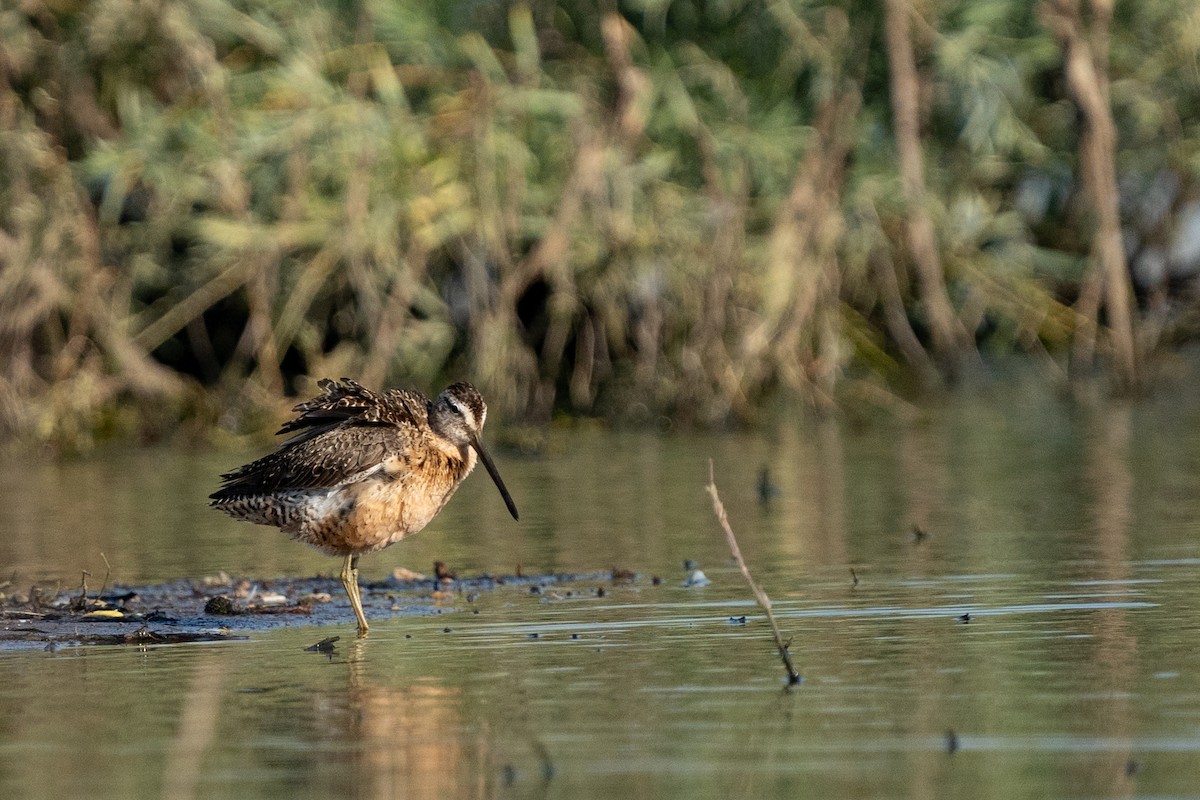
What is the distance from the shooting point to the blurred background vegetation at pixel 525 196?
19875 mm

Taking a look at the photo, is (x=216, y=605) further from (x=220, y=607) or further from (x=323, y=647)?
(x=323, y=647)

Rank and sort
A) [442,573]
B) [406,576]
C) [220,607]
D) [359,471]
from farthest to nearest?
1. [406,576]
2. [442,573]
3. [359,471]
4. [220,607]

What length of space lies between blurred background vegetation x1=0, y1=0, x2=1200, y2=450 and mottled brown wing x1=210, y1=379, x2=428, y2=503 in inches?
380

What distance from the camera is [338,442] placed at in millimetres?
9562

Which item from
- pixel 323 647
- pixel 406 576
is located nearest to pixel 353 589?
pixel 323 647

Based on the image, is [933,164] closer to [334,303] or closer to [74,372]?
[334,303]

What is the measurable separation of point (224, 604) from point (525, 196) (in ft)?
37.2

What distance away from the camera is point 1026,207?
24188 mm

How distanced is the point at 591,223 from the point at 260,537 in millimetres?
7457

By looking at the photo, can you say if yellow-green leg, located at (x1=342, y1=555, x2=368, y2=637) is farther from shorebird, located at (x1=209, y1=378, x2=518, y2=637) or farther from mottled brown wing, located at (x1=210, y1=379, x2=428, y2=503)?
mottled brown wing, located at (x1=210, y1=379, x2=428, y2=503)

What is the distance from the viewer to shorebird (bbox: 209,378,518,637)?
9406 millimetres

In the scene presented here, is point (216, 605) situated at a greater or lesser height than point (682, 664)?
greater

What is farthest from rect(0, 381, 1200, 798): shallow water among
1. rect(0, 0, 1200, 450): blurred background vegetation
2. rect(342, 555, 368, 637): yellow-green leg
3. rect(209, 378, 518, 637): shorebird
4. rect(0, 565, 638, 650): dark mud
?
rect(0, 0, 1200, 450): blurred background vegetation

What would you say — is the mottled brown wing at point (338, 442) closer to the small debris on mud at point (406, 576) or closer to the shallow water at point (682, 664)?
the shallow water at point (682, 664)
